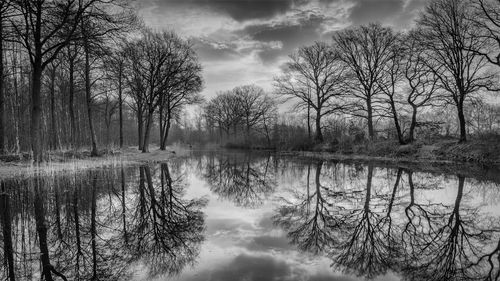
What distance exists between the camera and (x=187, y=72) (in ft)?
105

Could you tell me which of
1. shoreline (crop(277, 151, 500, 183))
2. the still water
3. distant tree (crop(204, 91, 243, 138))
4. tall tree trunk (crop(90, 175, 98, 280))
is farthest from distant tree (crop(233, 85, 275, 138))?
tall tree trunk (crop(90, 175, 98, 280))

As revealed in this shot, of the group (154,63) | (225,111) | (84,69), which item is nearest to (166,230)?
(84,69)

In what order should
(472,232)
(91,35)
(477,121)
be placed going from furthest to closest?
(477,121)
(91,35)
(472,232)

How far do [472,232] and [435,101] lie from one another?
928 inches

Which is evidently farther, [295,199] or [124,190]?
[124,190]

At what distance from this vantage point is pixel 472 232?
18.2 ft

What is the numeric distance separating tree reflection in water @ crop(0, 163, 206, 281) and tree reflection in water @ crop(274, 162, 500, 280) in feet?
7.58

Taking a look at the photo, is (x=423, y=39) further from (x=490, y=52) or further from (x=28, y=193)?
(x=28, y=193)

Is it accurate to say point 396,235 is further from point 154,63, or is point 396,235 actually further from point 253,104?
point 253,104

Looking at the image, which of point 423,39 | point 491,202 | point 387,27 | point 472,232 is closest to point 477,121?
point 387,27

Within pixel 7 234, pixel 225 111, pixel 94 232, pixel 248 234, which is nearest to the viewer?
pixel 7 234

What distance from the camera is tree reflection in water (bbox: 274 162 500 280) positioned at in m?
4.15

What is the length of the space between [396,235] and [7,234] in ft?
23.4

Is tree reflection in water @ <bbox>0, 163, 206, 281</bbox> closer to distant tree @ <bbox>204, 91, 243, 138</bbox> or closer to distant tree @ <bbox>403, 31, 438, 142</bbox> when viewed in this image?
distant tree @ <bbox>403, 31, 438, 142</bbox>
